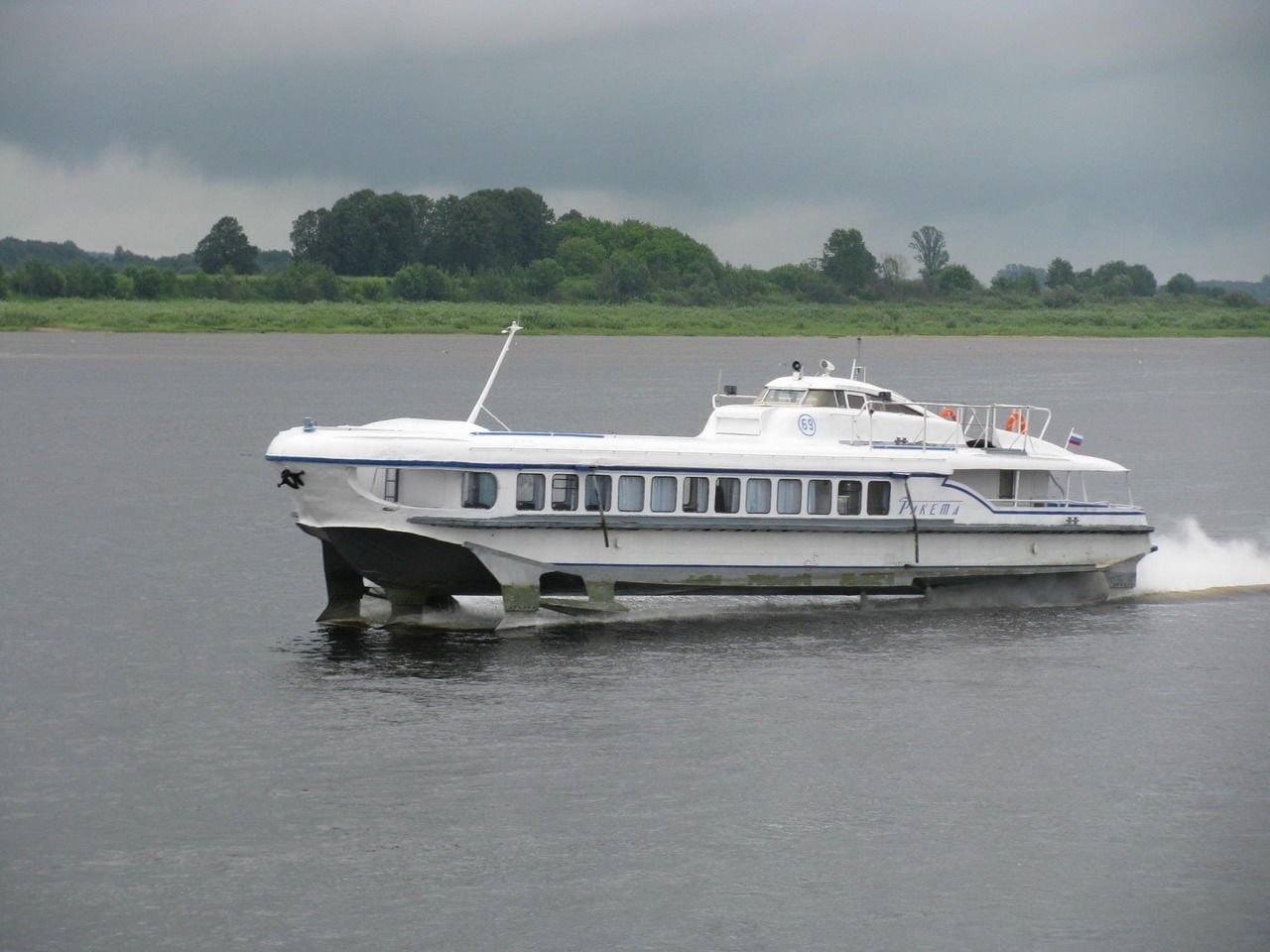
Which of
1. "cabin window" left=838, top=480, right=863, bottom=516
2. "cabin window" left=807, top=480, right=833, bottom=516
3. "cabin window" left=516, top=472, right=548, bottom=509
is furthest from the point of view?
"cabin window" left=838, top=480, right=863, bottom=516

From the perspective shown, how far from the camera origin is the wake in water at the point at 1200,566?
A: 38875 mm

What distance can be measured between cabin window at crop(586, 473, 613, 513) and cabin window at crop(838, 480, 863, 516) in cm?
448

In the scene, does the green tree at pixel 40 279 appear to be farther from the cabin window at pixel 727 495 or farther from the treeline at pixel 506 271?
the cabin window at pixel 727 495

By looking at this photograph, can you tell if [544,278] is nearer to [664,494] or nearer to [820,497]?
[820,497]

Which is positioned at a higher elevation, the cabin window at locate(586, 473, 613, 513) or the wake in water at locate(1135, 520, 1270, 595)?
the cabin window at locate(586, 473, 613, 513)

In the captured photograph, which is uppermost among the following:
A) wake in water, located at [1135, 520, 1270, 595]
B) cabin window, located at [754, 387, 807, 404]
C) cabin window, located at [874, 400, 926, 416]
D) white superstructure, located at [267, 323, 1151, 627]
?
cabin window, located at [754, 387, 807, 404]

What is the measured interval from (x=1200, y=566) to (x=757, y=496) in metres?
12.6

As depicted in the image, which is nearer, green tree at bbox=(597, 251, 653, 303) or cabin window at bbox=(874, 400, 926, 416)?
cabin window at bbox=(874, 400, 926, 416)

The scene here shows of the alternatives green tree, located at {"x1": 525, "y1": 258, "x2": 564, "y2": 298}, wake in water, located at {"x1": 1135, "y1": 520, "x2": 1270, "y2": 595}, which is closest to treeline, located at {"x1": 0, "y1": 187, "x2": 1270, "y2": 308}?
green tree, located at {"x1": 525, "y1": 258, "x2": 564, "y2": 298}

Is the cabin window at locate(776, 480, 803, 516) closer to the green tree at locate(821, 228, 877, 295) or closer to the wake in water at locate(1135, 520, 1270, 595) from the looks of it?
the wake in water at locate(1135, 520, 1270, 595)

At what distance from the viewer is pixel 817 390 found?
1399 inches

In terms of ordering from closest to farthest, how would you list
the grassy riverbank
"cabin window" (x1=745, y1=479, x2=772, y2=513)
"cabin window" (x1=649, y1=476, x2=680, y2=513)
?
"cabin window" (x1=649, y1=476, x2=680, y2=513)
"cabin window" (x1=745, y1=479, x2=772, y2=513)
the grassy riverbank

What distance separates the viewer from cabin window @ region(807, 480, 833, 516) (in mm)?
33188

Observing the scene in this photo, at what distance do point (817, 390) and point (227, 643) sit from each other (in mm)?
12303
